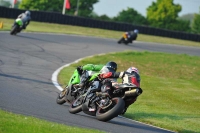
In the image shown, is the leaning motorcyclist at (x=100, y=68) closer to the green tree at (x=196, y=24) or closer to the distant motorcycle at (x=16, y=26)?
the distant motorcycle at (x=16, y=26)

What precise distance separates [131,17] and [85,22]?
138ft

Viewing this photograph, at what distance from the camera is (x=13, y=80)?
17281mm

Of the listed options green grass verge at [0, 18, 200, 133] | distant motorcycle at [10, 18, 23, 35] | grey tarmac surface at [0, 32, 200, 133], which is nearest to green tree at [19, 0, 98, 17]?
grey tarmac surface at [0, 32, 200, 133]

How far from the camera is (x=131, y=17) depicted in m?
93.5

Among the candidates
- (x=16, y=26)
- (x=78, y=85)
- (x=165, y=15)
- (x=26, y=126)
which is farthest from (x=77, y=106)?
(x=165, y=15)

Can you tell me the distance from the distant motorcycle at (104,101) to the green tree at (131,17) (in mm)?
78195

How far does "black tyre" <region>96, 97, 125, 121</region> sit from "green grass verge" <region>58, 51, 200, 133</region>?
163 cm

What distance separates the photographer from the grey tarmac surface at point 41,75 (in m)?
11.6

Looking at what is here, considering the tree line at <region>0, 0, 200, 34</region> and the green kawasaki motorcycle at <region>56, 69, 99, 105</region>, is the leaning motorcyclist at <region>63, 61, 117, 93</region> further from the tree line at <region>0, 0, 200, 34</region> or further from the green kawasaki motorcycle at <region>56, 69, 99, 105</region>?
the tree line at <region>0, 0, 200, 34</region>

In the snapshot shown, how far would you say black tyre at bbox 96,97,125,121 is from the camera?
11.2 meters

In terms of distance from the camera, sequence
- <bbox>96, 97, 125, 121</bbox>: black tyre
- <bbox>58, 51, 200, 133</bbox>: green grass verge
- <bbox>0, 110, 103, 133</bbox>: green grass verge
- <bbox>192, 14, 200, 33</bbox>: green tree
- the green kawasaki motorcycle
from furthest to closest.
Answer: <bbox>192, 14, 200, 33</bbox>: green tree
<bbox>58, 51, 200, 133</bbox>: green grass verge
the green kawasaki motorcycle
<bbox>96, 97, 125, 121</bbox>: black tyre
<bbox>0, 110, 103, 133</bbox>: green grass verge

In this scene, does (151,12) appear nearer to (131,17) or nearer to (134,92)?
(131,17)

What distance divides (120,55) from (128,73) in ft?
62.2

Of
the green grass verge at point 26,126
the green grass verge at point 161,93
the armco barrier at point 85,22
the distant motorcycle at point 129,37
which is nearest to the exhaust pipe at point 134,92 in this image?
the green grass verge at point 161,93
